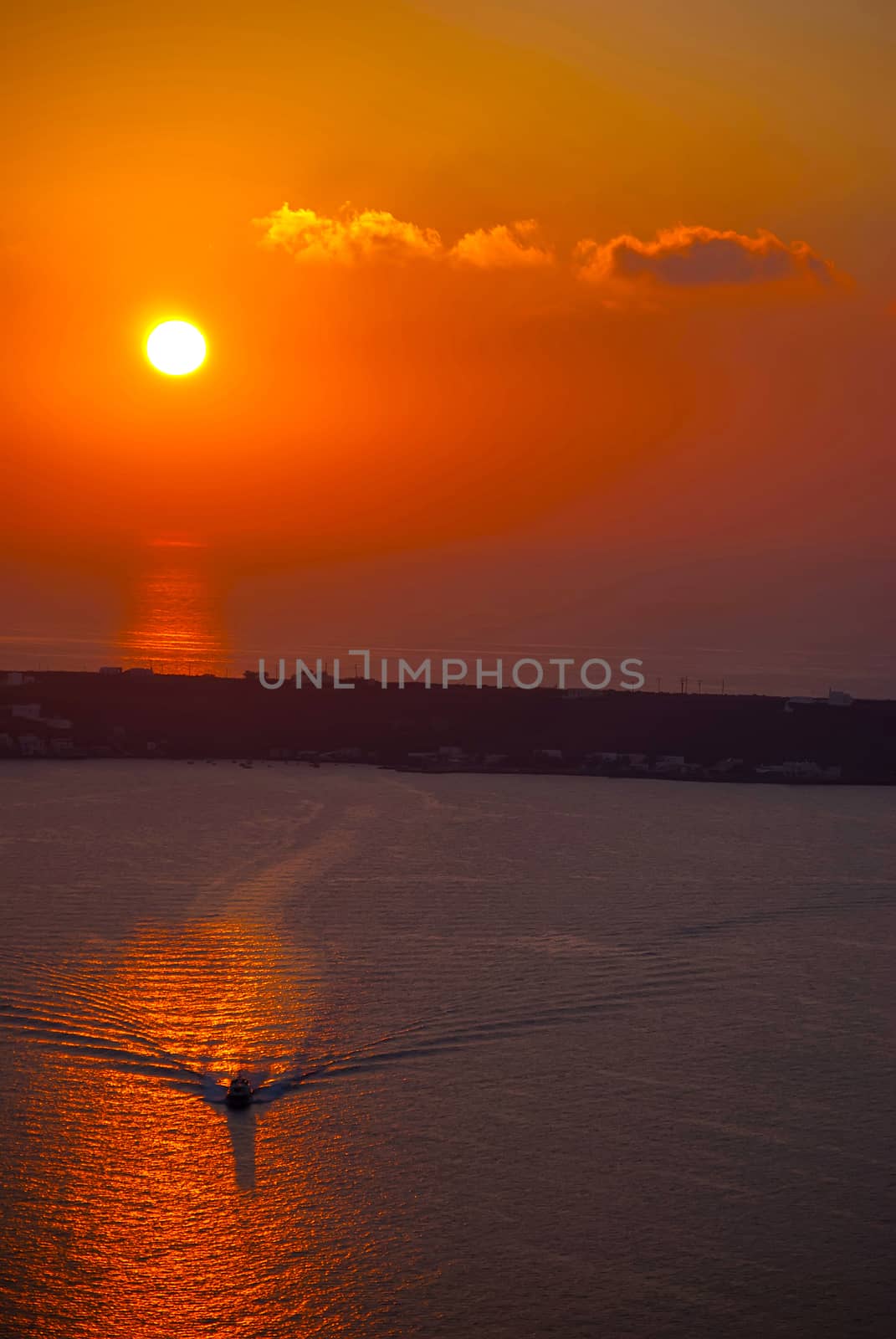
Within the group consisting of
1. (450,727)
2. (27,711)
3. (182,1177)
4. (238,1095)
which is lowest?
(182,1177)

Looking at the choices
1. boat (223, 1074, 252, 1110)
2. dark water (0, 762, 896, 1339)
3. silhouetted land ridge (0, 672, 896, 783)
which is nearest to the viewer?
dark water (0, 762, 896, 1339)

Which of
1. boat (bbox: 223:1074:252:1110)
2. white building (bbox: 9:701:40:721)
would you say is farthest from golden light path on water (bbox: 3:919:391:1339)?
white building (bbox: 9:701:40:721)

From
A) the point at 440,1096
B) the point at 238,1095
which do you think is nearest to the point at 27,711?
the point at 238,1095

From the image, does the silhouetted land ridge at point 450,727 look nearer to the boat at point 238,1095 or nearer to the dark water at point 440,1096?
the dark water at point 440,1096

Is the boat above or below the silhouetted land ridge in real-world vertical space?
below

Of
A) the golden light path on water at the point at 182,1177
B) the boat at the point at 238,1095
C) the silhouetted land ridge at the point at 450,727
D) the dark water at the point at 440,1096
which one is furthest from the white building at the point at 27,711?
the boat at the point at 238,1095

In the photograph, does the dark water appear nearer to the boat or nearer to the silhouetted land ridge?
the boat

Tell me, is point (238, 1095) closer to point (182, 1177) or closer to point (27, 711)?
point (182, 1177)

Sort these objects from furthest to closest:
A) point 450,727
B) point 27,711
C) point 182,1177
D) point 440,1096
→ point 450,727
point 27,711
point 440,1096
point 182,1177
